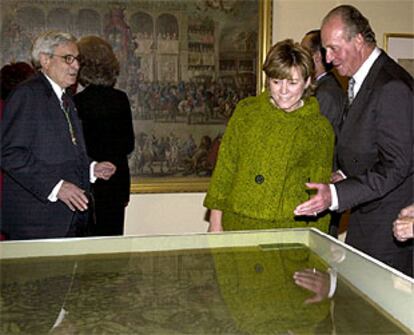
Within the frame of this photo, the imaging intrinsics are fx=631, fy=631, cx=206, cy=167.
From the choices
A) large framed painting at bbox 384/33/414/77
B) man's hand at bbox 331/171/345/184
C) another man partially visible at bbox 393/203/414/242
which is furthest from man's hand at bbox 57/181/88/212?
large framed painting at bbox 384/33/414/77

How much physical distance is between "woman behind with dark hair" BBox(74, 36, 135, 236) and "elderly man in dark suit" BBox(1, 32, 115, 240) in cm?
63

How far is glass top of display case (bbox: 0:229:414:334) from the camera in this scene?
4.60ft

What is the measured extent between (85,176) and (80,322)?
86.0 inches

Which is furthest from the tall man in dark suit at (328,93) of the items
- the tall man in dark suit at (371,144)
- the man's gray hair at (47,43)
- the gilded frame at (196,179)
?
the man's gray hair at (47,43)

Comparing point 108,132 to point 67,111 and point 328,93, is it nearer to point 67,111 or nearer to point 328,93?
point 67,111

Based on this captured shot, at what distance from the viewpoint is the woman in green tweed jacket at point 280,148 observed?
2842mm

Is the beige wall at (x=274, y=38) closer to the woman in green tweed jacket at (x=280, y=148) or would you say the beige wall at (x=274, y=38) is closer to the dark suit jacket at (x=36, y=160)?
the dark suit jacket at (x=36, y=160)

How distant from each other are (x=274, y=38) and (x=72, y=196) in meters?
2.57

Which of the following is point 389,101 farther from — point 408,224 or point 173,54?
point 173,54

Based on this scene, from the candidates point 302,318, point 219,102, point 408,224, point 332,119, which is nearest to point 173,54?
point 219,102

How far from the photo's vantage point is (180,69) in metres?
5.00

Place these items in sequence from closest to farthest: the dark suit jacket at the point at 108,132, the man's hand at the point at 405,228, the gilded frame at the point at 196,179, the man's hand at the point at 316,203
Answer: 1. the man's hand at the point at 405,228
2. the man's hand at the point at 316,203
3. the dark suit jacket at the point at 108,132
4. the gilded frame at the point at 196,179

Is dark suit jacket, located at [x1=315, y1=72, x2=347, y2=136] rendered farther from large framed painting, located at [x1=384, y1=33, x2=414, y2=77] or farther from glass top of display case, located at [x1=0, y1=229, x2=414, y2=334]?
large framed painting, located at [x1=384, y1=33, x2=414, y2=77]

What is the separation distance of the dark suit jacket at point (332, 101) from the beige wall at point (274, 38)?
1.73m
